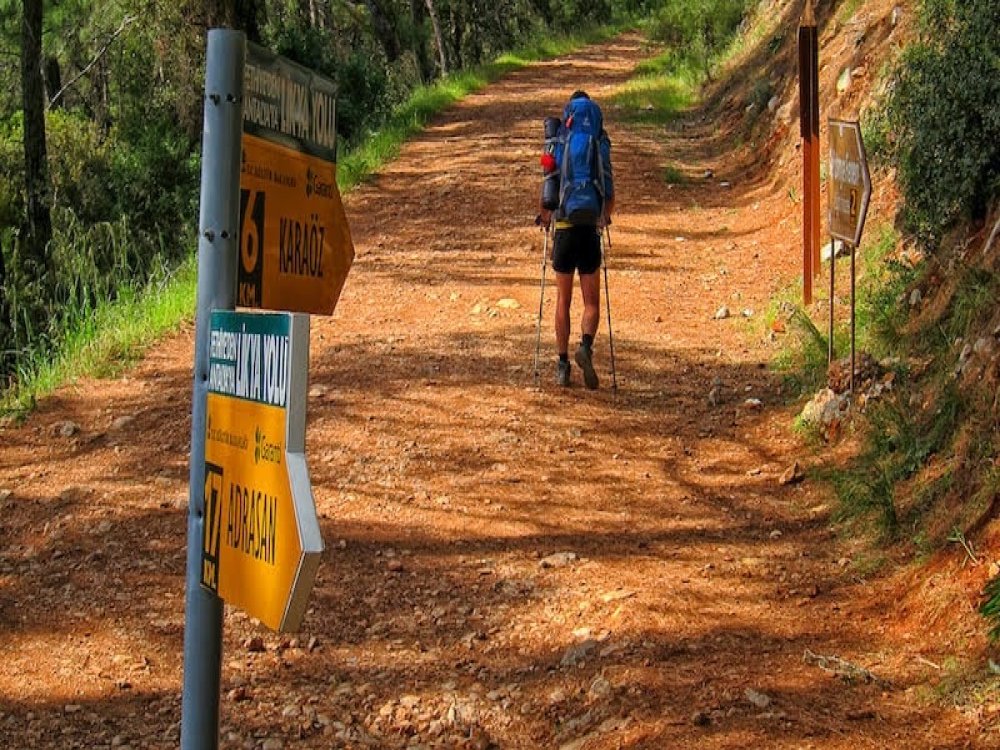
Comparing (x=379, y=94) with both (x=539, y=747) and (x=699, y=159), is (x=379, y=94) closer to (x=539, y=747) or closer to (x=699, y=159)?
(x=699, y=159)

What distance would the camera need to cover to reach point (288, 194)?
3016mm

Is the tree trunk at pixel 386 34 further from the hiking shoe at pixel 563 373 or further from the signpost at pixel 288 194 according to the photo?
the signpost at pixel 288 194

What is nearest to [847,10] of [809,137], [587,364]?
[809,137]

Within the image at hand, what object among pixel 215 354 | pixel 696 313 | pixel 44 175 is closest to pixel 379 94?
pixel 44 175

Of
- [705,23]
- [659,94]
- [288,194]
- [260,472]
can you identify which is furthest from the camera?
[705,23]

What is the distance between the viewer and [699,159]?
57.9ft

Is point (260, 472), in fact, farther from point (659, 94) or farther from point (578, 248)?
point (659, 94)

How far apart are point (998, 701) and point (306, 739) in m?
2.30

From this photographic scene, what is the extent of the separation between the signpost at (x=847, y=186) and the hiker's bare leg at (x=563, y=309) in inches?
64.6

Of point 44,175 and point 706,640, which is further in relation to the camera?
point 44,175

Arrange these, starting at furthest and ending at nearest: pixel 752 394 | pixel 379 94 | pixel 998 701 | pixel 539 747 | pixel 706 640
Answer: pixel 379 94 < pixel 752 394 < pixel 706 640 < pixel 539 747 < pixel 998 701

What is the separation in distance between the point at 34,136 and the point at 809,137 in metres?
10.7

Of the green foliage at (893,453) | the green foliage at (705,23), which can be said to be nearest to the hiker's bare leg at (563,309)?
the green foliage at (893,453)

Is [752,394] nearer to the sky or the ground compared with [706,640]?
nearer to the sky
